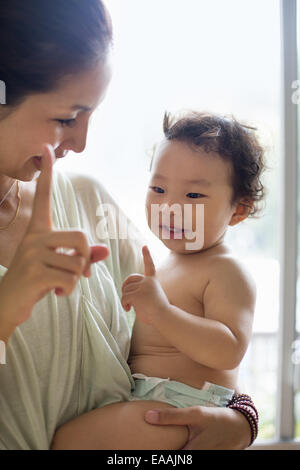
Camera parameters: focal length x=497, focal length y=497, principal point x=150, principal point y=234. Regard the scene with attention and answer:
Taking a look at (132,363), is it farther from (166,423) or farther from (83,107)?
(83,107)

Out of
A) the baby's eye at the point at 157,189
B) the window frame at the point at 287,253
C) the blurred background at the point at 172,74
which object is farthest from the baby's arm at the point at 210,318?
the window frame at the point at 287,253

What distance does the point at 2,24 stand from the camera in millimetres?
777

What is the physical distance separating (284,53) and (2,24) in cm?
135

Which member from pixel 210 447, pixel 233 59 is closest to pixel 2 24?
pixel 210 447

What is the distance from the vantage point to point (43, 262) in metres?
0.66

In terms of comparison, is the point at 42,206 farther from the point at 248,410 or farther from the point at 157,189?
the point at 248,410

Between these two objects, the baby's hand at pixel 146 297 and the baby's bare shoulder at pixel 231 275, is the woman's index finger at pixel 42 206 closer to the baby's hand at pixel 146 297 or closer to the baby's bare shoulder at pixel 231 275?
the baby's hand at pixel 146 297

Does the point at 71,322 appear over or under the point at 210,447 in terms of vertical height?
over

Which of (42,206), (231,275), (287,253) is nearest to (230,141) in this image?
(231,275)

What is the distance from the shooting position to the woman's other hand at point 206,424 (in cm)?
86

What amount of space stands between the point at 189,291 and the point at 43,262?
1.34 ft

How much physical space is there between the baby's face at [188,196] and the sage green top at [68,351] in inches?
5.5

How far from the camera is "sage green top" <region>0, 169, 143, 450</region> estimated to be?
84 cm

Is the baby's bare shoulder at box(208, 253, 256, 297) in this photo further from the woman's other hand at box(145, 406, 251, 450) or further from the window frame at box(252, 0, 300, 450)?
the window frame at box(252, 0, 300, 450)
